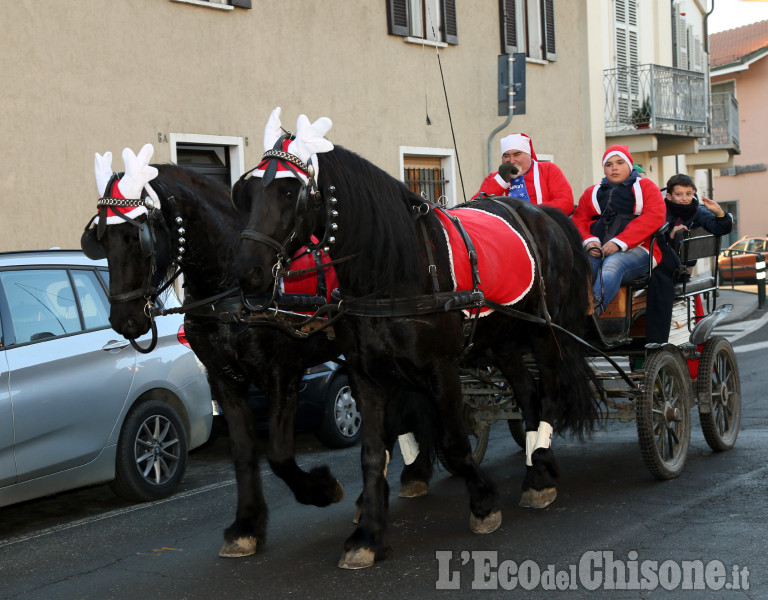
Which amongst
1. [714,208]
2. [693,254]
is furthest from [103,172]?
[714,208]

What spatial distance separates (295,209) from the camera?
4.70 meters

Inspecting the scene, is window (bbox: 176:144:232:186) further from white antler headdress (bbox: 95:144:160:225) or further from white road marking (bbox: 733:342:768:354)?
white antler headdress (bbox: 95:144:160:225)

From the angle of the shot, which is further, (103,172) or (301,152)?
(103,172)

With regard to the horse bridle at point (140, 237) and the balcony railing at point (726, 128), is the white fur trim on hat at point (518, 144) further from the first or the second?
the balcony railing at point (726, 128)

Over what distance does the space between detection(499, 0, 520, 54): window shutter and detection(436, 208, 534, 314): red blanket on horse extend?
12.2 m

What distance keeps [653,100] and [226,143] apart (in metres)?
12.0

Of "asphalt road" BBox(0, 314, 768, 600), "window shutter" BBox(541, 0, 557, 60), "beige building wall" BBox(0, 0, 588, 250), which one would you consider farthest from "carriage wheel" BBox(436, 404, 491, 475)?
"window shutter" BBox(541, 0, 557, 60)

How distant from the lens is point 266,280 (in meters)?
4.57

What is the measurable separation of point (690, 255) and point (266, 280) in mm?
3783

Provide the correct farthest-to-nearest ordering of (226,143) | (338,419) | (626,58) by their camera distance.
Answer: (626,58)
(226,143)
(338,419)

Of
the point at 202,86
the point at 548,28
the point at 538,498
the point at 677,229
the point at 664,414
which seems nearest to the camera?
the point at 538,498

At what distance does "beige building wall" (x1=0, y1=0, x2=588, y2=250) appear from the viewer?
1106cm

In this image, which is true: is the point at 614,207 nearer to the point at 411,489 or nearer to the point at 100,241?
the point at 411,489

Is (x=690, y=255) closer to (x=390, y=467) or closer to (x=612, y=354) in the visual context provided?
(x=612, y=354)
